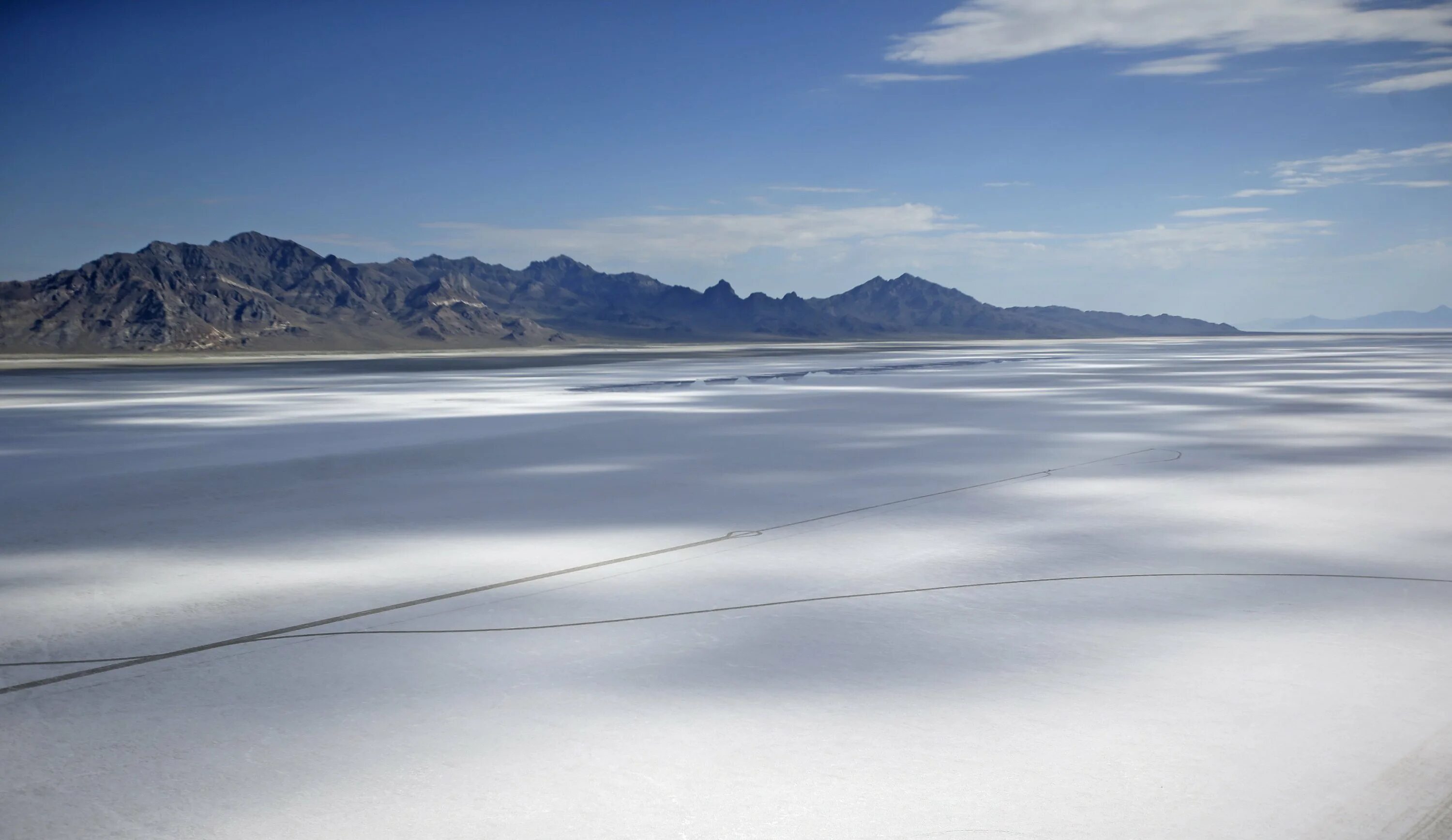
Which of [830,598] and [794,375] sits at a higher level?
[794,375]

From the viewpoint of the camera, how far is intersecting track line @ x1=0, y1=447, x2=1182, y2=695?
586cm

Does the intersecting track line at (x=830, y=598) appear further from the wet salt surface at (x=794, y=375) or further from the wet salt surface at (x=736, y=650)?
the wet salt surface at (x=794, y=375)

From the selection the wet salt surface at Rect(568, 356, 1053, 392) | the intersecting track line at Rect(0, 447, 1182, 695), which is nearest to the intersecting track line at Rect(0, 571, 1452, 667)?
the intersecting track line at Rect(0, 447, 1182, 695)

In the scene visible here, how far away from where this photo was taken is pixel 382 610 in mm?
7121

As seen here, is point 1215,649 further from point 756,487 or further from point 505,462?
point 505,462

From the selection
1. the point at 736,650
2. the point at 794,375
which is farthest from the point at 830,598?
the point at 794,375

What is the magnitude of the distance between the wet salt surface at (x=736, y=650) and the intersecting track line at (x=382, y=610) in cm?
14

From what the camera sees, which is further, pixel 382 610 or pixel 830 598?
pixel 830 598

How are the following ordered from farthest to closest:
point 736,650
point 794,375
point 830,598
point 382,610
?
point 794,375 → point 830,598 → point 382,610 → point 736,650

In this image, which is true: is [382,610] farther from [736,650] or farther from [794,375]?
[794,375]

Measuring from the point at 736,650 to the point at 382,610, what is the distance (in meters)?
2.42

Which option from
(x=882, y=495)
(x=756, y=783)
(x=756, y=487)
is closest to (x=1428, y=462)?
(x=882, y=495)

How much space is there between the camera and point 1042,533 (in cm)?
961

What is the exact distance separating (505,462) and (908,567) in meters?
8.26
